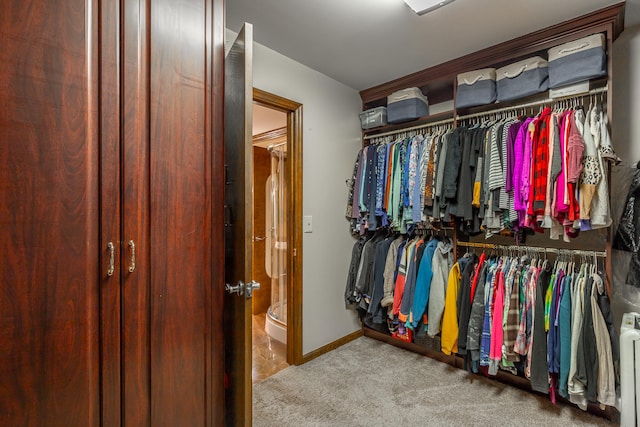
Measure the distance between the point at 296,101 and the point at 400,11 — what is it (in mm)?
976

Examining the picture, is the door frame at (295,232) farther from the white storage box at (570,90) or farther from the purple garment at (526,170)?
the white storage box at (570,90)

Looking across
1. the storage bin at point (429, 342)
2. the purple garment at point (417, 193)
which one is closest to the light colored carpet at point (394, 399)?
the storage bin at point (429, 342)

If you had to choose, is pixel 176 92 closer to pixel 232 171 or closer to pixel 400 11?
pixel 232 171

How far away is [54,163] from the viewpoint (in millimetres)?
862

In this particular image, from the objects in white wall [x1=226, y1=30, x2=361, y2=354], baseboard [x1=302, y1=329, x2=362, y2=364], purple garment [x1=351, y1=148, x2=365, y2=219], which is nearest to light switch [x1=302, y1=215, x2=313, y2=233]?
white wall [x1=226, y1=30, x2=361, y2=354]

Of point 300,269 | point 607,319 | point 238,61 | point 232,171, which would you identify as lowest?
point 607,319

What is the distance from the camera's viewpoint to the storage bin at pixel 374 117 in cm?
284

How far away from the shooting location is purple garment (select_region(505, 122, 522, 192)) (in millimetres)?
1970

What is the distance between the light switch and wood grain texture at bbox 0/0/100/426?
65.6 inches

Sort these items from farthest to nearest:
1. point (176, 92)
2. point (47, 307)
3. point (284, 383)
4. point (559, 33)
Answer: point (284, 383) → point (559, 33) → point (176, 92) → point (47, 307)

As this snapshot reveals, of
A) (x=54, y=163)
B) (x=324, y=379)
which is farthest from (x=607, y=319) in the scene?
(x=54, y=163)

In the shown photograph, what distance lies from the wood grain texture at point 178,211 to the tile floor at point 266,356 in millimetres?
1259

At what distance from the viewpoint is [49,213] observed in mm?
856

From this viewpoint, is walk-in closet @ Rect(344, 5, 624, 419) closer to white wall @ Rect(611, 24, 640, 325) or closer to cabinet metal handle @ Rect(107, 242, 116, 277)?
white wall @ Rect(611, 24, 640, 325)
